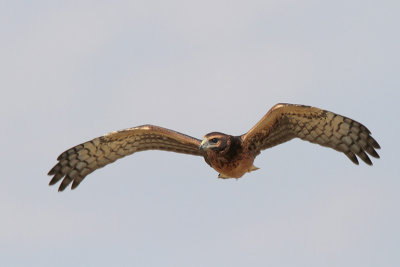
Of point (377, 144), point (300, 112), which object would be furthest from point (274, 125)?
point (377, 144)

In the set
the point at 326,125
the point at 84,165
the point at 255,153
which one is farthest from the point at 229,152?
the point at 84,165

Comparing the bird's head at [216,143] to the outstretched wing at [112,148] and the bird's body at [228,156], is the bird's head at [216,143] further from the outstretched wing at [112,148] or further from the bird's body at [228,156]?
the outstretched wing at [112,148]

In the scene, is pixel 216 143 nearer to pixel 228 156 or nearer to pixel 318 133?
pixel 228 156

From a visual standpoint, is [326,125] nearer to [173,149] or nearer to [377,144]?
[377,144]

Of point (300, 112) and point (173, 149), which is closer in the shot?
point (300, 112)

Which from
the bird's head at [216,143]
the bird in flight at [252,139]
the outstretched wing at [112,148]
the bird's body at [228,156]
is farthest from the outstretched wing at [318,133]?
the outstretched wing at [112,148]

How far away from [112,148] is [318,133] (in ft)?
15.7

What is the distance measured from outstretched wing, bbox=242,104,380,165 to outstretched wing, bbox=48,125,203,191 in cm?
146

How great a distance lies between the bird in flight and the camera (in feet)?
62.8

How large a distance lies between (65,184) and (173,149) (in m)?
2.70

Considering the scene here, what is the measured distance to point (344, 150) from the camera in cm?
1969

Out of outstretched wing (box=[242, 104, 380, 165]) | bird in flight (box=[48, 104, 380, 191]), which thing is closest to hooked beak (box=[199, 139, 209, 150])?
bird in flight (box=[48, 104, 380, 191])

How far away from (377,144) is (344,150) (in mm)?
725

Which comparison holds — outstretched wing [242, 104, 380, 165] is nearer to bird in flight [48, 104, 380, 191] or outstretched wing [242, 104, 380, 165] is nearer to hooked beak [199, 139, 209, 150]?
bird in flight [48, 104, 380, 191]
